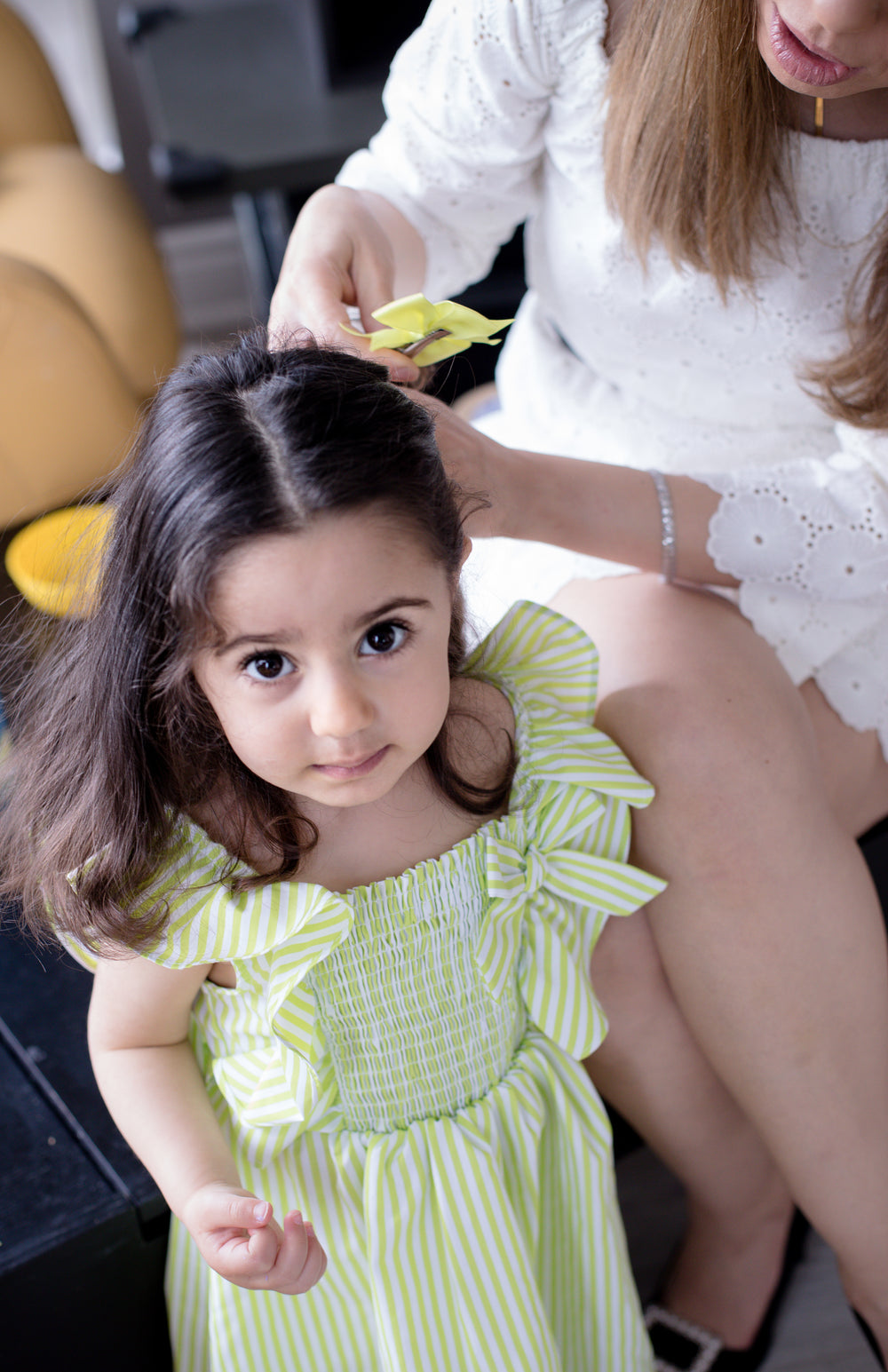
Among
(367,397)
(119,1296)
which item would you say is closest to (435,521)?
(367,397)

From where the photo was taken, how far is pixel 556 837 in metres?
0.71

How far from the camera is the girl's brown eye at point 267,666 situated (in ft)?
1.84

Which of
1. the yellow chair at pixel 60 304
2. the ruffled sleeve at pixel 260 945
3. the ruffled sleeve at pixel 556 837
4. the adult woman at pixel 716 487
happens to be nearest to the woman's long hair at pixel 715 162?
the adult woman at pixel 716 487

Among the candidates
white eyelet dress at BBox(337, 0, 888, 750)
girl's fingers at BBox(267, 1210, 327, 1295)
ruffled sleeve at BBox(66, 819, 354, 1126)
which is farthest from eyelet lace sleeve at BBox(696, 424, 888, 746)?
girl's fingers at BBox(267, 1210, 327, 1295)

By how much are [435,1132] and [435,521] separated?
369 mm

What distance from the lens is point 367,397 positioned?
1.91 ft

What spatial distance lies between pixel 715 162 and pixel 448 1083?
0.61 metres

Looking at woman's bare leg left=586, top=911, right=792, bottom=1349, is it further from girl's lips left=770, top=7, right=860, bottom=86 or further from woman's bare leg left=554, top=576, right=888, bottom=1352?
girl's lips left=770, top=7, right=860, bottom=86

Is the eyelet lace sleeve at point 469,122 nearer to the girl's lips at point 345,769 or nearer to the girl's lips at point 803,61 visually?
the girl's lips at point 803,61

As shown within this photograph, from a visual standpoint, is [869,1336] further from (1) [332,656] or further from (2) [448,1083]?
(1) [332,656]

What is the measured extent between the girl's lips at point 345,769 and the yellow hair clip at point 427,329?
0.75ft

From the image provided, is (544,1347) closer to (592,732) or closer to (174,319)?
(592,732)

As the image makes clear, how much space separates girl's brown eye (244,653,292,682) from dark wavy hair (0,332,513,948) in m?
0.02

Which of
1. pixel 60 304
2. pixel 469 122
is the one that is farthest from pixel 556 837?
pixel 60 304
